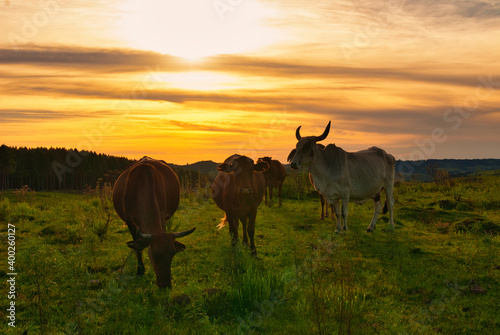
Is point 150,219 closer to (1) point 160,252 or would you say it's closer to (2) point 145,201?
(2) point 145,201

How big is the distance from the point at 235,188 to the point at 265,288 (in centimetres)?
331

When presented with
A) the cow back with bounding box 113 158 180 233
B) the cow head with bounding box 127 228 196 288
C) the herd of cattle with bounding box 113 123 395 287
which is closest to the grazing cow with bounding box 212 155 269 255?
the herd of cattle with bounding box 113 123 395 287

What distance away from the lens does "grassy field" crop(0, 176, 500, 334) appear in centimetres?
558

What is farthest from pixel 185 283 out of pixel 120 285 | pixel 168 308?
pixel 168 308

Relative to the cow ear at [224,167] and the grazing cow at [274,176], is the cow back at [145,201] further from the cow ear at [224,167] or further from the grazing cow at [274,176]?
the grazing cow at [274,176]

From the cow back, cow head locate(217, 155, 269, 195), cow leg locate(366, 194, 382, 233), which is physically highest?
cow head locate(217, 155, 269, 195)

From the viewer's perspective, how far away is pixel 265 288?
20.7 ft

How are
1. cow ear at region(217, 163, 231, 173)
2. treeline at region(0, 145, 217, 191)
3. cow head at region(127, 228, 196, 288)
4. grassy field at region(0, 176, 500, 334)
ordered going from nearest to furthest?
grassy field at region(0, 176, 500, 334) < cow head at region(127, 228, 196, 288) < cow ear at region(217, 163, 231, 173) < treeline at region(0, 145, 217, 191)

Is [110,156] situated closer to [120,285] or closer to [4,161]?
[4,161]

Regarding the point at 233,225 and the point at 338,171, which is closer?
the point at 233,225

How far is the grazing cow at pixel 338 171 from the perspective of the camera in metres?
12.2

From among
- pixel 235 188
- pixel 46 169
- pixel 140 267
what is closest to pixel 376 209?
pixel 235 188

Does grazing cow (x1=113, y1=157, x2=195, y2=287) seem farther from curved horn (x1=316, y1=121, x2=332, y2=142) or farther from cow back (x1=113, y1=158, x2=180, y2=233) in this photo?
curved horn (x1=316, y1=121, x2=332, y2=142)

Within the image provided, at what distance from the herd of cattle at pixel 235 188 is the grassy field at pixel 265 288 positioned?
2.48 ft
